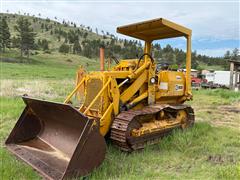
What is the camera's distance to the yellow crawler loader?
4.04 metres

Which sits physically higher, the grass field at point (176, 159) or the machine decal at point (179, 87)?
the machine decal at point (179, 87)

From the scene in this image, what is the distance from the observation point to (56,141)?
503 cm

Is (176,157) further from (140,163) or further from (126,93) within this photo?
(126,93)

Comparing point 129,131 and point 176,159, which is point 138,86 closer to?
point 129,131

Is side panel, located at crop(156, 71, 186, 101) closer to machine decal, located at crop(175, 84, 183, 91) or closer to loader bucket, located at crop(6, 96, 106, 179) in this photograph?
machine decal, located at crop(175, 84, 183, 91)

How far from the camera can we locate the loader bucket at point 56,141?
3.85 metres

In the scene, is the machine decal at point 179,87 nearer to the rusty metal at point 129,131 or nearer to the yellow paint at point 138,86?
the yellow paint at point 138,86

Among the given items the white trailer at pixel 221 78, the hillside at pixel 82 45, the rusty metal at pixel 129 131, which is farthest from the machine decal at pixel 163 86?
the hillside at pixel 82 45

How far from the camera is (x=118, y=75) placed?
5383 millimetres

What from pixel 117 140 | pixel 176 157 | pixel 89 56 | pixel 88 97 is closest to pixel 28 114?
pixel 88 97

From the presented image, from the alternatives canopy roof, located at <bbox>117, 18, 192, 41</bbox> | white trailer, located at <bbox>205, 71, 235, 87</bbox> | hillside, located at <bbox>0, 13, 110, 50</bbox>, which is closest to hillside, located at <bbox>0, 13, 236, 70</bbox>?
hillside, located at <bbox>0, 13, 110, 50</bbox>

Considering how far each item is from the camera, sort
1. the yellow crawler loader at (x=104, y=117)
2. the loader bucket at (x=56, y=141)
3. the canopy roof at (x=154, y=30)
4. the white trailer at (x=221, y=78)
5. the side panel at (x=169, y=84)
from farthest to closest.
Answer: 1. the white trailer at (x=221, y=78)
2. the side panel at (x=169, y=84)
3. the canopy roof at (x=154, y=30)
4. the yellow crawler loader at (x=104, y=117)
5. the loader bucket at (x=56, y=141)

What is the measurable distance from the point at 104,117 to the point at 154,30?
2557 millimetres

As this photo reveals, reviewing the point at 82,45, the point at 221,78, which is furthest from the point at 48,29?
the point at 221,78
